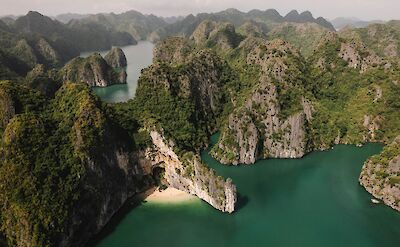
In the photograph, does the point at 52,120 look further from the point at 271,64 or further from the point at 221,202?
the point at 271,64

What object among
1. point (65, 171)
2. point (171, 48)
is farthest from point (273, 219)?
point (171, 48)

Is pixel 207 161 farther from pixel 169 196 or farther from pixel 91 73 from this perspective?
pixel 91 73

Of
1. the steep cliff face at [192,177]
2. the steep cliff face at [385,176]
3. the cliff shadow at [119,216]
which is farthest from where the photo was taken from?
the steep cliff face at [385,176]

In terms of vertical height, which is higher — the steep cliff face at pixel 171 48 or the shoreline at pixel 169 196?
the steep cliff face at pixel 171 48

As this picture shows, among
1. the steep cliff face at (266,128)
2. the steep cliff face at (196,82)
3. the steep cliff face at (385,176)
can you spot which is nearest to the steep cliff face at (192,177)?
the steep cliff face at (266,128)

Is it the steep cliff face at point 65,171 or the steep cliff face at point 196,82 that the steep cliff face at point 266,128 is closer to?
the steep cliff face at point 196,82

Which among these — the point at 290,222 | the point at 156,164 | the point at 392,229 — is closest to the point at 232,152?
the point at 156,164
